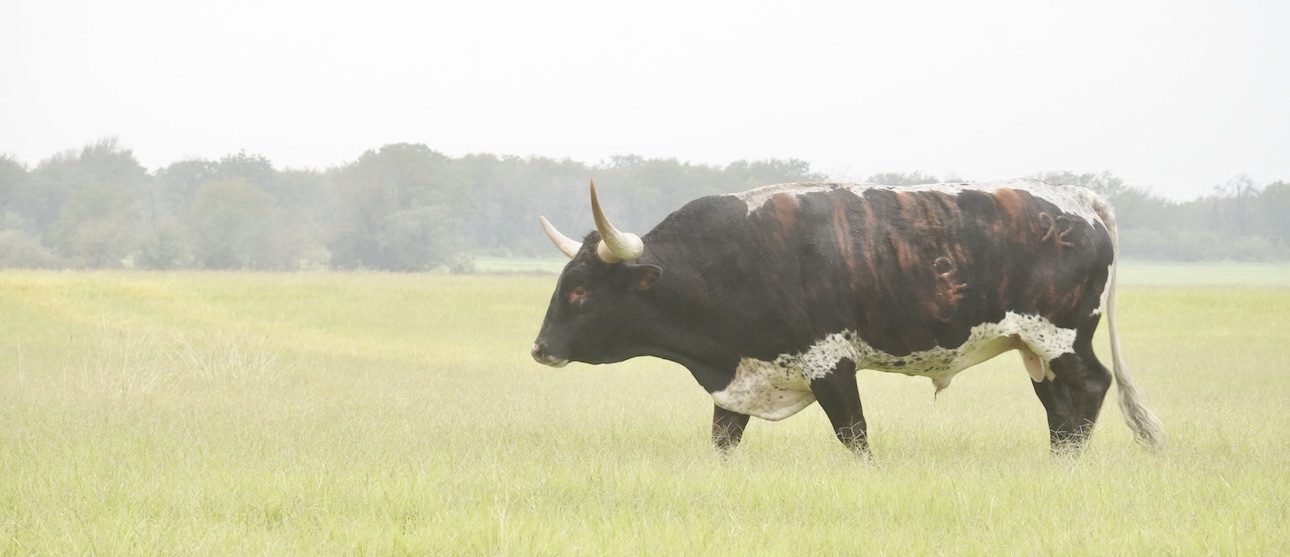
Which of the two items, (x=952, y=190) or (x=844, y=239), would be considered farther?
(x=952, y=190)

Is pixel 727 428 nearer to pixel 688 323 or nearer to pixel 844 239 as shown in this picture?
pixel 688 323

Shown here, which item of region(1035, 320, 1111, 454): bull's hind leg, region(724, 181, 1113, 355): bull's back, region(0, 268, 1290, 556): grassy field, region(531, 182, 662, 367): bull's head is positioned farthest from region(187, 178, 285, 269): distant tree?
region(1035, 320, 1111, 454): bull's hind leg

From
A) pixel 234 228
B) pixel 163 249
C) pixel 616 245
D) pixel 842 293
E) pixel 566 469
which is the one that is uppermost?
pixel 234 228

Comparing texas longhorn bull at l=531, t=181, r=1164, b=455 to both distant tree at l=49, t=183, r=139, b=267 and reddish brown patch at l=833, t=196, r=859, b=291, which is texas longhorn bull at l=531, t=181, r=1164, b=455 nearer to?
reddish brown patch at l=833, t=196, r=859, b=291

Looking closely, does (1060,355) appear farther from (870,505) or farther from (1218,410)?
(1218,410)

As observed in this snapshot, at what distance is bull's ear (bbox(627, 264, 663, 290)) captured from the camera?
29.7ft

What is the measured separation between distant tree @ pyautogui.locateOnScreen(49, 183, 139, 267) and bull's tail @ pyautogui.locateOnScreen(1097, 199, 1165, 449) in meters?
70.7

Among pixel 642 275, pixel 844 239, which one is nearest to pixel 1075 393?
pixel 844 239

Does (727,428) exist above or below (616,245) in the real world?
below

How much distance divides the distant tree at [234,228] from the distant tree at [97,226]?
359 cm

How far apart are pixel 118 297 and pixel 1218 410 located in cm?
2331

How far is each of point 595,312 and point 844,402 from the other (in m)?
1.79

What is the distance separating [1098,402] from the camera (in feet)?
30.7

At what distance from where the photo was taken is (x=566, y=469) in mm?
8016
